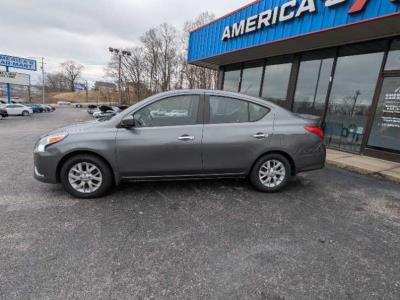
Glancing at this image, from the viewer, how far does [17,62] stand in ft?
97.2

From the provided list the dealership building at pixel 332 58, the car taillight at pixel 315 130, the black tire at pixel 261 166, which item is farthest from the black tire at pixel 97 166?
the dealership building at pixel 332 58

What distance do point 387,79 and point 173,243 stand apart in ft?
23.2

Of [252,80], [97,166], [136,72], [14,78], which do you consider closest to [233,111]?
[97,166]

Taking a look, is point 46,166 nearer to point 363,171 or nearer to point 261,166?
point 261,166

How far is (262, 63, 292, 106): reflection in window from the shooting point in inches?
337

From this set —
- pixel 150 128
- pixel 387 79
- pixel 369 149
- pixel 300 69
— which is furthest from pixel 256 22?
pixel 150 128

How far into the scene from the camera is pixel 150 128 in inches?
135

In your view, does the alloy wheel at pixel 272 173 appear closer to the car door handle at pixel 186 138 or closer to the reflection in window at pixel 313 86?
the car door handle at pixel 186 138

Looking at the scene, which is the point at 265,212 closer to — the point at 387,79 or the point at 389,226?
the point at 389,226

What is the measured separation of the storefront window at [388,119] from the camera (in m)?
6.05

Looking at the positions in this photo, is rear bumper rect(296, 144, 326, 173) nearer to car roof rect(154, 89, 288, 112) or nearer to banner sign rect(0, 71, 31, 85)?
car roof rect(154, 89, 288, 112)

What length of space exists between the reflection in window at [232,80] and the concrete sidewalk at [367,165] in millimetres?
5727

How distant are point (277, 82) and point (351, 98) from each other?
2721 millimetres

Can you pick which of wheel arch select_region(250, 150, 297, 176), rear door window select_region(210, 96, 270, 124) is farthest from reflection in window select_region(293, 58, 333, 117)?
rear door window select_region(210, 96, 270, 124)
